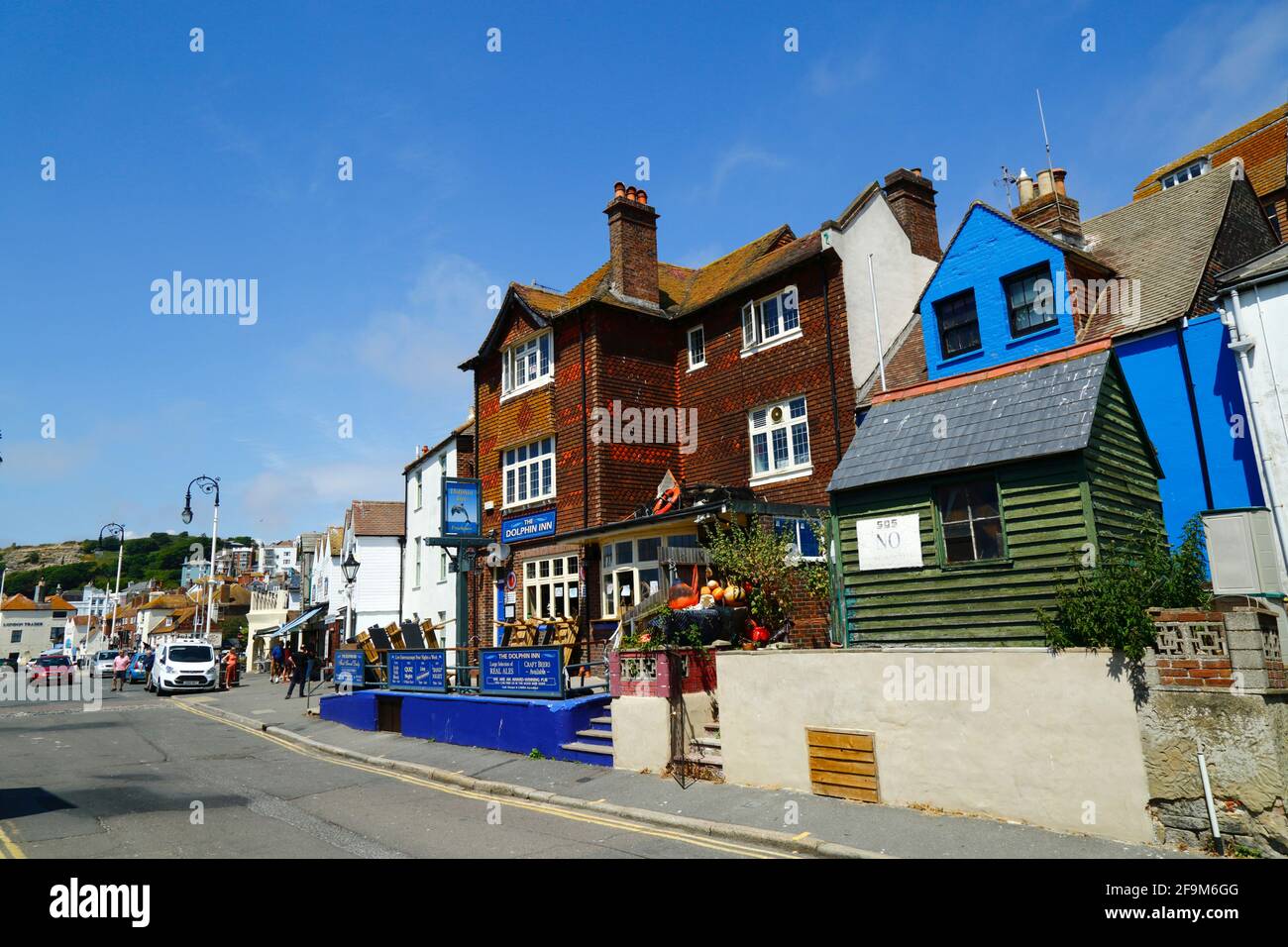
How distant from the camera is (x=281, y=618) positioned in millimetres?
63594

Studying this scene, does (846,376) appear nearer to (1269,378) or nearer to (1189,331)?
(1189,331)

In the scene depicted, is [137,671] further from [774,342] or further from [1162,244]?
[1162,244]

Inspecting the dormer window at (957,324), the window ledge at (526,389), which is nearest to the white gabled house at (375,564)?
the window ledge at (526,389)

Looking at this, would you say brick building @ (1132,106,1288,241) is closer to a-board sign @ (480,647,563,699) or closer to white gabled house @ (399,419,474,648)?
Result: a-board sign @ (480,647,563,699)

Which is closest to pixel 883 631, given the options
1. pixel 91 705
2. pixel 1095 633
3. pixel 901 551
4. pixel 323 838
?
pixel 901 551

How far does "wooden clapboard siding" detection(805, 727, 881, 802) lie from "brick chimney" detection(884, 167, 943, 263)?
16.3m

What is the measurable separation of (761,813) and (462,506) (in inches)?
670

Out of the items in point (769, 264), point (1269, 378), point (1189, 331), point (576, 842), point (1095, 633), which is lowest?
point (576, 842)

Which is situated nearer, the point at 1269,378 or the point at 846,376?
the point at 1269,378

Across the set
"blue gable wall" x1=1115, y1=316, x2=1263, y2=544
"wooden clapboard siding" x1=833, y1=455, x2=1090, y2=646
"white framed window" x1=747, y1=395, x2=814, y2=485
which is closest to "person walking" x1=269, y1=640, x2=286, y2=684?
"white framed window" x1=747, y1=395, x2=814, y2=485

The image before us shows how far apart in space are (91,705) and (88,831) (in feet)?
72.1

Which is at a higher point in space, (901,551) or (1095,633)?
(901,551)

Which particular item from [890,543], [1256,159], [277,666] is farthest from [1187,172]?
[277,666]

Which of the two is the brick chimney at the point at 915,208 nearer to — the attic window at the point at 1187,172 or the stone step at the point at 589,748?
the attic window at the point at 1187,172
